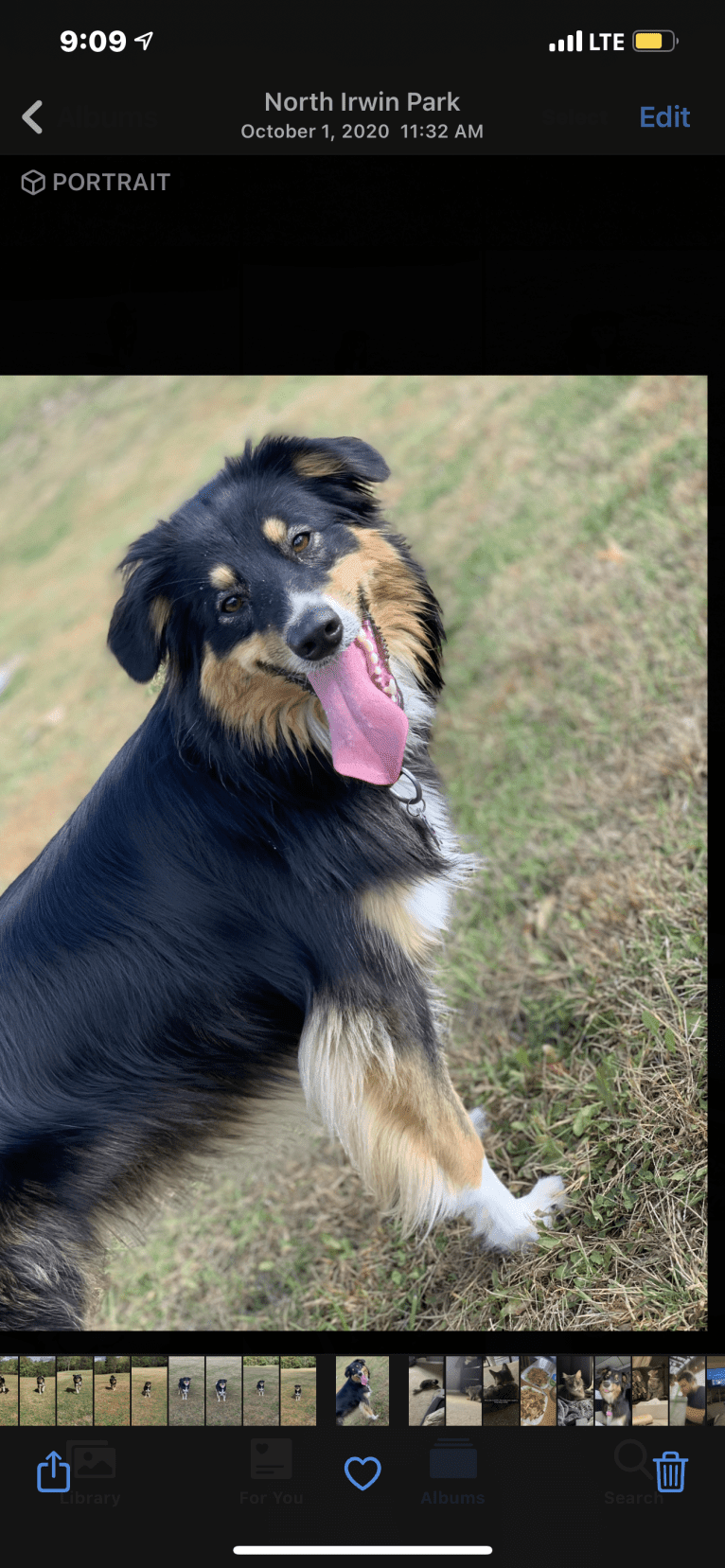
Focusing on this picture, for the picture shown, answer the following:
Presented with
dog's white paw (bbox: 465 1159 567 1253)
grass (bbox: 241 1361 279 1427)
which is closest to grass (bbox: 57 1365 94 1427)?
grass (bbox: 241 1361 279 1427)

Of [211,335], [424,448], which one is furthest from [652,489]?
[211,335]

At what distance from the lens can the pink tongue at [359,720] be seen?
286 centimetres

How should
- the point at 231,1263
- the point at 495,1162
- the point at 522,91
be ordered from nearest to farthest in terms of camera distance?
the point at 522,91 → the point at 495,1162 → the point at 231,1263

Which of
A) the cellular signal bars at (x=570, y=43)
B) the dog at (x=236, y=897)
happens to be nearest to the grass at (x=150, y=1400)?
the dog at (x=236, y=897)

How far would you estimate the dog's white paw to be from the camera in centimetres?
334

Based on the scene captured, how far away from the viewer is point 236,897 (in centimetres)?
297

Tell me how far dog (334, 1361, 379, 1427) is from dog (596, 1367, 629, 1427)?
Result: 0.53m

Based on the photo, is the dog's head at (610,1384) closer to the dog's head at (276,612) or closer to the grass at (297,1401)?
the grass at (297,1401)

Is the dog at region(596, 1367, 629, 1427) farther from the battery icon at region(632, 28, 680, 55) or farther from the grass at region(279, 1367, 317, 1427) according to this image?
the battery icon at region(632, 28, 680, 55)
